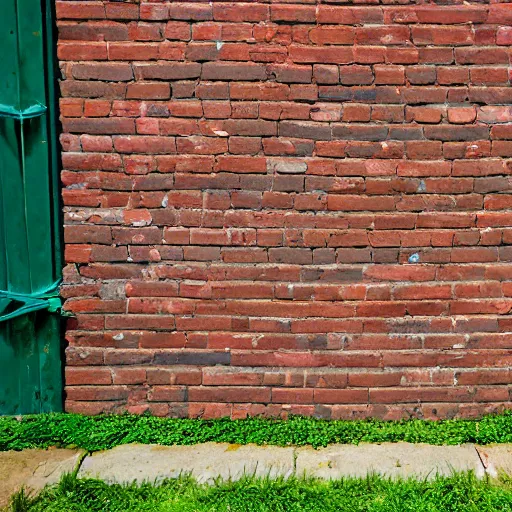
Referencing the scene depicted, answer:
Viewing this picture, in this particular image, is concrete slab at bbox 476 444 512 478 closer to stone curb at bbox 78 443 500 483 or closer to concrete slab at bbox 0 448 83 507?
stone curb at bbox 78 443 500 483

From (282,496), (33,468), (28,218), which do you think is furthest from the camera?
(28,218)

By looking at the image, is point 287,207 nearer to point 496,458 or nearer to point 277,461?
point 277,461

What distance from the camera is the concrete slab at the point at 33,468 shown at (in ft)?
9.78

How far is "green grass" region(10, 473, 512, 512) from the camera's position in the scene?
→ 9.10 ft

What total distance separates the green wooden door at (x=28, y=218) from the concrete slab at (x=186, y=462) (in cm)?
52

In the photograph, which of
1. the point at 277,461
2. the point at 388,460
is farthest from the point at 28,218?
the point at 388,460

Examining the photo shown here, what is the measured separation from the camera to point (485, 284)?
337 centimetres

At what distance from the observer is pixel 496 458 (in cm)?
319

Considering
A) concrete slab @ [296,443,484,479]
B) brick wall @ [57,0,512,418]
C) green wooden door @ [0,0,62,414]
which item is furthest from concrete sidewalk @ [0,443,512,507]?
green wooden door @ [0,0,62,414]

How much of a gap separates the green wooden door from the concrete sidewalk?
1.38 ft

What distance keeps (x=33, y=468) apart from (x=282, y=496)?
128cm

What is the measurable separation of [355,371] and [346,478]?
614 mm

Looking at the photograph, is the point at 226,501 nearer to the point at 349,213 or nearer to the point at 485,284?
the point at 349,213

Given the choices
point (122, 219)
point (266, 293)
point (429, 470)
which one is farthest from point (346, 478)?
point (122, 219)
